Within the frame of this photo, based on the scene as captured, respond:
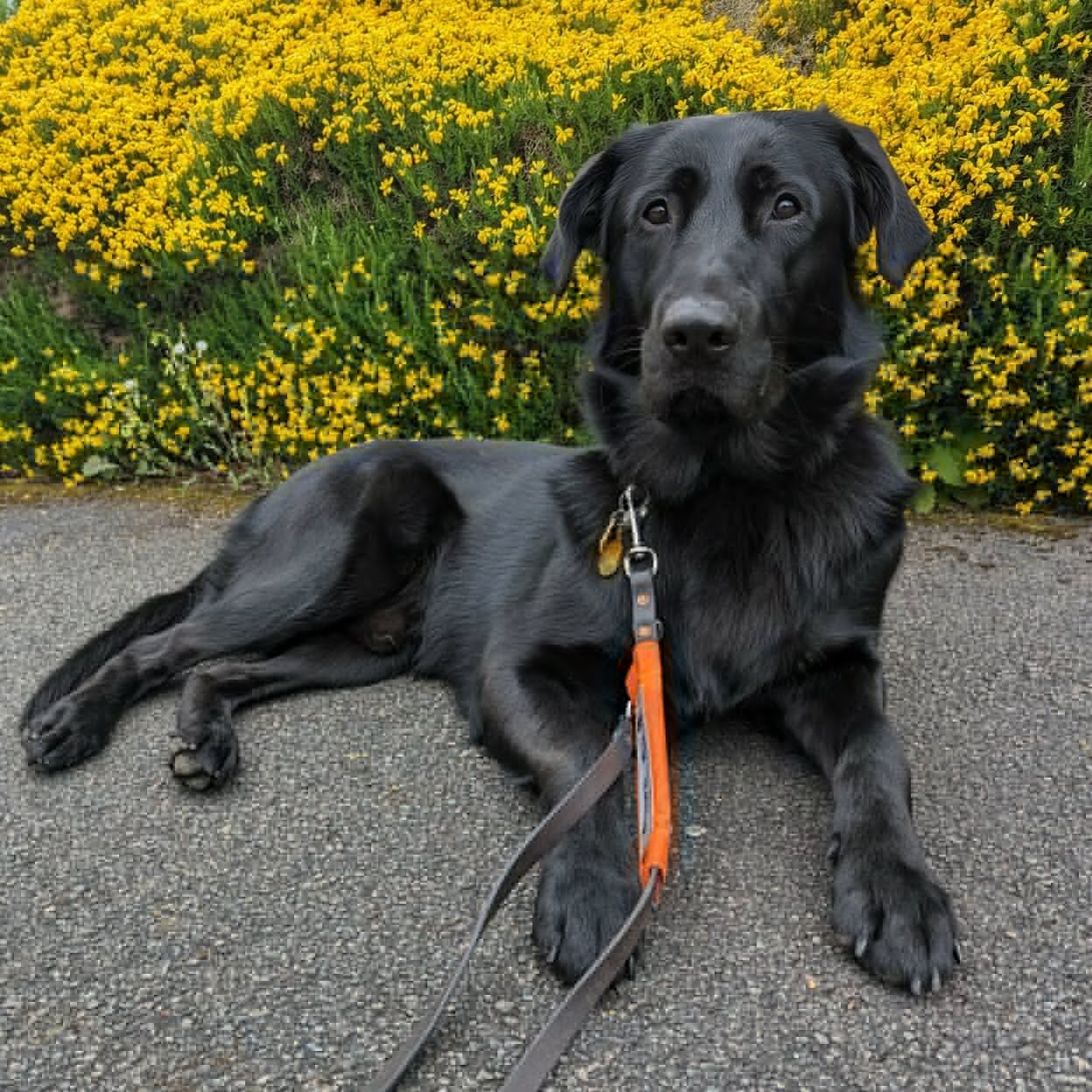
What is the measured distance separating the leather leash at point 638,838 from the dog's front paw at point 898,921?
309 mm

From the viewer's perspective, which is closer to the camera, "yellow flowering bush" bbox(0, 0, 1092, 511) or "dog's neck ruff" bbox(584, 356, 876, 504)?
"dog's neck ruff" bbox(584, 356, 876, 504)

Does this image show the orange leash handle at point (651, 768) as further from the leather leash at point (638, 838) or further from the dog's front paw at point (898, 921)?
the dog's front paw at point (898, 921)

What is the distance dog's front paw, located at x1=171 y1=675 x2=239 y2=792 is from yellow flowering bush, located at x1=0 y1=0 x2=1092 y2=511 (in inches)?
79.7

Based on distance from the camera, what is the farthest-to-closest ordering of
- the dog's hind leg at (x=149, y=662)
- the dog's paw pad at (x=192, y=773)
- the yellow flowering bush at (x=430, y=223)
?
the yellow flowering bush at (x=430, y=223) → the dog's hind leg at (x=149, y=662) → the dog's paw pad at (x=192, y=773)

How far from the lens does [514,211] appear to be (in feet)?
13.8

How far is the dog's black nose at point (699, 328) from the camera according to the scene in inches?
79.5

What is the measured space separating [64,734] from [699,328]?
1721 millimetres

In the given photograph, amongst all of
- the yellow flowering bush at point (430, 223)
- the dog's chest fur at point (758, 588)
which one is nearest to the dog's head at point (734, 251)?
the dog's chest fur at point (758, 588)

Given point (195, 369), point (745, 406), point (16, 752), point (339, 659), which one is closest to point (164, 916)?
point (16, 752)

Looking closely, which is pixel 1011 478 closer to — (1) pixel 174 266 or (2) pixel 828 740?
(2) pixel 828 740

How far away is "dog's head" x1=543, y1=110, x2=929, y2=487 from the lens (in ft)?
6.91

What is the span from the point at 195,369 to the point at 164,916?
335 centimetres

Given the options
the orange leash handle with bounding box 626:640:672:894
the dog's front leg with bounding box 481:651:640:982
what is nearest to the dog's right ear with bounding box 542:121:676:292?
the dog's front leg with bounding box 481:651:640:982

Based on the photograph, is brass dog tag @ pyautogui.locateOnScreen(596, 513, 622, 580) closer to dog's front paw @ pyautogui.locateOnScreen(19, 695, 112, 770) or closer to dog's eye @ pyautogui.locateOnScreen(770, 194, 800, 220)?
dog's eye @ pyautogui.locateOnScreen(770, 194, 800, 220)
